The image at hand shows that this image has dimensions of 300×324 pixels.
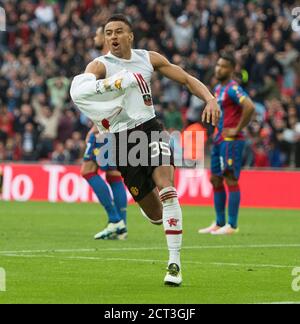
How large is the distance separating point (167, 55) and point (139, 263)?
56.2ft

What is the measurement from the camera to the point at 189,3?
28766 mm

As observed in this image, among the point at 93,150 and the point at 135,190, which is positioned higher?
the point at 93,150

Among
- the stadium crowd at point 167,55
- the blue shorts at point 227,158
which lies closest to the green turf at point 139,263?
the blue shorts at point 227,158

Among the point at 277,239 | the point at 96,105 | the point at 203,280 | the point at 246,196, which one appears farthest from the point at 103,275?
the point at 246,196

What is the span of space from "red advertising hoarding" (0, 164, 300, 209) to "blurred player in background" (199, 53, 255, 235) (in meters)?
6.22

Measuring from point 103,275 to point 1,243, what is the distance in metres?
3.81

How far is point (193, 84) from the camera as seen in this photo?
10422mm

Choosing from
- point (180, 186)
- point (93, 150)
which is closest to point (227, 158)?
point (93, 150)

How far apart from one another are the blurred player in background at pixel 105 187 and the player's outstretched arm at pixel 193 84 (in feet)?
14.8

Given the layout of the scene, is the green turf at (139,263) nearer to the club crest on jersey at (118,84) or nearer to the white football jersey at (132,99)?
the white football jersey at (132,99)

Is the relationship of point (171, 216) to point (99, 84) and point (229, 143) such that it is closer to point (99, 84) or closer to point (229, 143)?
point (99, 84)

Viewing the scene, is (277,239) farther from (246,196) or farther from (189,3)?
(189,3)

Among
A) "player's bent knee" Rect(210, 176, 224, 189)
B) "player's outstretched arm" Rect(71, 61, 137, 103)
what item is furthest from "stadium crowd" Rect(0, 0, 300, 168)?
"player's outstretched arm" Rect(71, 61, 137, 103)

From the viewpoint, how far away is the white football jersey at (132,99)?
34.3 ft
